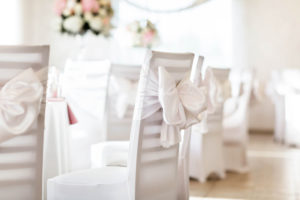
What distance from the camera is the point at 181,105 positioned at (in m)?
2.70

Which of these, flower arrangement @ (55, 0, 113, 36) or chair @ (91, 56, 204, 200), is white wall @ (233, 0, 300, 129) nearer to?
flower arrangement @ (55, 0, 113, 36)

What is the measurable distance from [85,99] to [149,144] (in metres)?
1.97

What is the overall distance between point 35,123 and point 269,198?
7.56ft

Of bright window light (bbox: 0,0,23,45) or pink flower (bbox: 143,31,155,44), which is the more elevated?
bright window light (bbox: 0,0,23,45)

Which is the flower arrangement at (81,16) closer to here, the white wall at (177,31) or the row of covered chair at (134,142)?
the row of covered chair at (134,142)

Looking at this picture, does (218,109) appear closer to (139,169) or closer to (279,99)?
(139,169)

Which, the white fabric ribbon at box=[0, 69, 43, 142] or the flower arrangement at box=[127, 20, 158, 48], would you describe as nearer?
the white fabric ribbon at box=[0, 69, 43, 142]

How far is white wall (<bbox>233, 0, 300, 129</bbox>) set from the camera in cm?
918

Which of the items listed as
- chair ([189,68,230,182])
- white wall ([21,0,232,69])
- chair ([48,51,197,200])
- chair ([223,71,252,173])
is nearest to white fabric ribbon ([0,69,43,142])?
chair ([48,51,197,200])

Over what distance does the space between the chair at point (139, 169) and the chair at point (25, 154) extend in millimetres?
191

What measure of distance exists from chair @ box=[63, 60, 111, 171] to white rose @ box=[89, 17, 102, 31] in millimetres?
1000

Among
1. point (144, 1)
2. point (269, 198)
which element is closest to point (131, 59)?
point (144, 1)

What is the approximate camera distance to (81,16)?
18.0 ft

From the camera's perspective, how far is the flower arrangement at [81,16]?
5453mm
